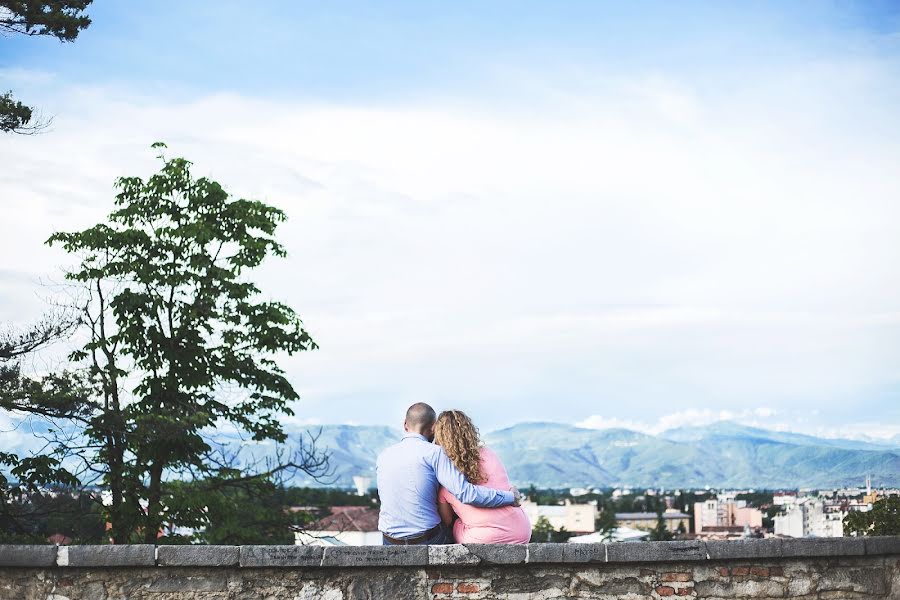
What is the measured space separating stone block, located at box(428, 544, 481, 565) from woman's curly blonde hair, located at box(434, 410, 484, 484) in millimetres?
423

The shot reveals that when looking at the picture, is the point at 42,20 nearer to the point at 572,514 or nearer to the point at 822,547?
the point at 822,547

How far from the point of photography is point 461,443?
643cm

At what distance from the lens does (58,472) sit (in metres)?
16.8

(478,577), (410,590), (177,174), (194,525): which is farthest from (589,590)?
(177,174)

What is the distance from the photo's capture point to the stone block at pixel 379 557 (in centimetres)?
646

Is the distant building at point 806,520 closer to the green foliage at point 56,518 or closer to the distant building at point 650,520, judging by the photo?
the distant building at point 650,520

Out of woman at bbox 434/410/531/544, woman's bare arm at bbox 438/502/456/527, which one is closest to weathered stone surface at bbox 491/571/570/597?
woman at bbox 434/410/531/544

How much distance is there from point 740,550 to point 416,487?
80.9 inches

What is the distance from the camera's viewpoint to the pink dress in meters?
6.52

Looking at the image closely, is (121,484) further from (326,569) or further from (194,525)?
(326,569)

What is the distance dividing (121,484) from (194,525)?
134 cm

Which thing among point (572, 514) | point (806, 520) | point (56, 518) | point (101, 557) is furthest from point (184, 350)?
point (572, 514)

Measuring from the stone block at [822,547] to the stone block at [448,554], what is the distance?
2.00 meters

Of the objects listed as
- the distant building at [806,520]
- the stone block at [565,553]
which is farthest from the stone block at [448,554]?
the distant building at [806,520]
